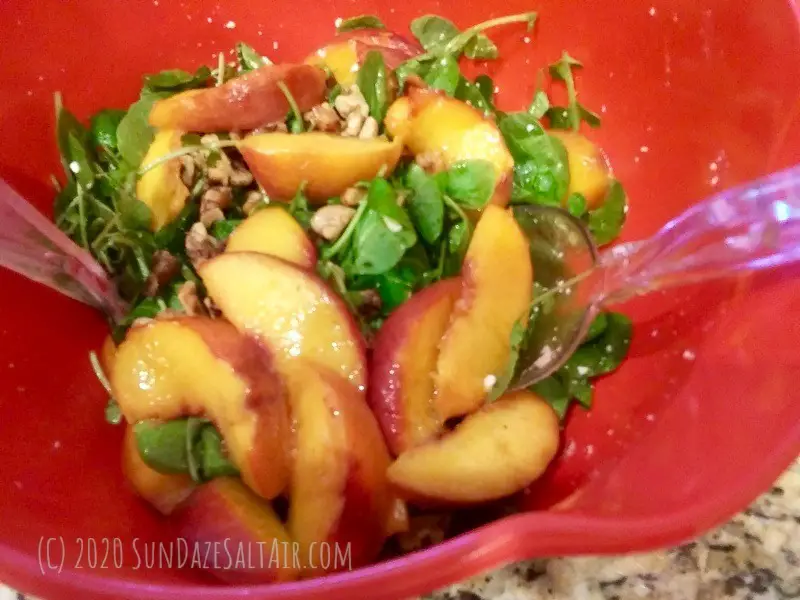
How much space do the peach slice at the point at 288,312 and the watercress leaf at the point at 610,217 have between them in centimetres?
38

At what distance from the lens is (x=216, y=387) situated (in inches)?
31.3

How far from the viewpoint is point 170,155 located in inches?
39.0

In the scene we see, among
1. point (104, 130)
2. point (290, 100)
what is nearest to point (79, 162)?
point (104, 130)

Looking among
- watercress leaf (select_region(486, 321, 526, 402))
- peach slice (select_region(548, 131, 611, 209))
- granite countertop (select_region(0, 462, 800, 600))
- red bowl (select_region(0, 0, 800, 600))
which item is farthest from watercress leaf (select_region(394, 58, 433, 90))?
granite countertop (select_region(0, 462, 800, 600))

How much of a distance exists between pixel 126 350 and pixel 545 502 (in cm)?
51

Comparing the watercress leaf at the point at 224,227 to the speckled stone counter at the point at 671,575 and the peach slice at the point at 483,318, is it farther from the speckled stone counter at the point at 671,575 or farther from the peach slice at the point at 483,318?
the speckled stone counter at the point at 671,575

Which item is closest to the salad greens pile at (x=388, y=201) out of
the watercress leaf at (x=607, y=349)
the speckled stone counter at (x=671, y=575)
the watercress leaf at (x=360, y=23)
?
the watercress leaf at (x=607, y=349)

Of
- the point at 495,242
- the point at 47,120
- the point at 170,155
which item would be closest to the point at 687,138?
the point at 495,242

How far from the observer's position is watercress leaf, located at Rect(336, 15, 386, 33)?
116cm

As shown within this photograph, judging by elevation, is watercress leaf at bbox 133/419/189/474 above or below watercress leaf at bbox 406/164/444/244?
below

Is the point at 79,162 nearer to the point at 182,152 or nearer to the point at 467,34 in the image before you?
the point at 182,152

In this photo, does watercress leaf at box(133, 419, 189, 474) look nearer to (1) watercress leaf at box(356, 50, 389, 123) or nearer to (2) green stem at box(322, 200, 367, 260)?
(2) green stem at box(322, 200, 367, 260)

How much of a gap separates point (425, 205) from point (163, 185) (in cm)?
36

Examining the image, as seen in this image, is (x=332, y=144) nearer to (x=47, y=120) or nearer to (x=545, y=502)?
(x=47, y=120)
